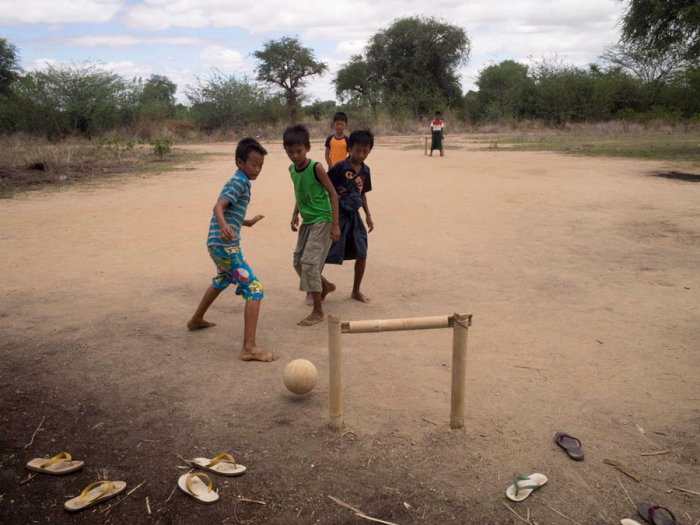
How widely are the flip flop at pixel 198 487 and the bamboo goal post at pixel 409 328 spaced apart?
752mm

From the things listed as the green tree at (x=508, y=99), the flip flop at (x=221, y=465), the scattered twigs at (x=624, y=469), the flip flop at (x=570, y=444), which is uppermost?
the green tree at (x=508, y=99)

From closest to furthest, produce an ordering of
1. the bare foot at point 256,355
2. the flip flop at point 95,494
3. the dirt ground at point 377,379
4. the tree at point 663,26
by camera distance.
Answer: the flip flop at point 95,494 < the dirt ground at point 377,379 < the bare foot at point 256,355 < the tree at point 663,26

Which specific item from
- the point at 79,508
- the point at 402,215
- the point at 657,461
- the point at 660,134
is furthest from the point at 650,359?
the point at 660,134

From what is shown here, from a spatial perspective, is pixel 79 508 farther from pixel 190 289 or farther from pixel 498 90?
pixel 498 90

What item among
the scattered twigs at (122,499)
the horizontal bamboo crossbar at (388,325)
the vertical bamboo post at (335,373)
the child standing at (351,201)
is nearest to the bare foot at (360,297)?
the child standing at (351,201)

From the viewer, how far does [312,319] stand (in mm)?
5016

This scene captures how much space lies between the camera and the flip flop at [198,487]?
279cm

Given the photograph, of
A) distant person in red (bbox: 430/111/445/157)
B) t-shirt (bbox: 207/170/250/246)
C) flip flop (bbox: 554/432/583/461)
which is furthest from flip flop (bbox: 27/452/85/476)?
distant person in red (bbox: 430/111/445/157)

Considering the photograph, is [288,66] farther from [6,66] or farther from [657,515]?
[657,515]

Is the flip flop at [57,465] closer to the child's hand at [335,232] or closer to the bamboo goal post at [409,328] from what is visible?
the bamboo goal post at [409,328]

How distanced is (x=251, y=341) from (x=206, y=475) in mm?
1471

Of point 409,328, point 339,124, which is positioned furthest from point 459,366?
point 339,124

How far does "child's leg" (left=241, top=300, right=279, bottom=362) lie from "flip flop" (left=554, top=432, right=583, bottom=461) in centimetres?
194

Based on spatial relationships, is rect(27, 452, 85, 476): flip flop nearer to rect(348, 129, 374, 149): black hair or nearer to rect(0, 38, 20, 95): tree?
rect(348, 129, 374, 149): black hair
